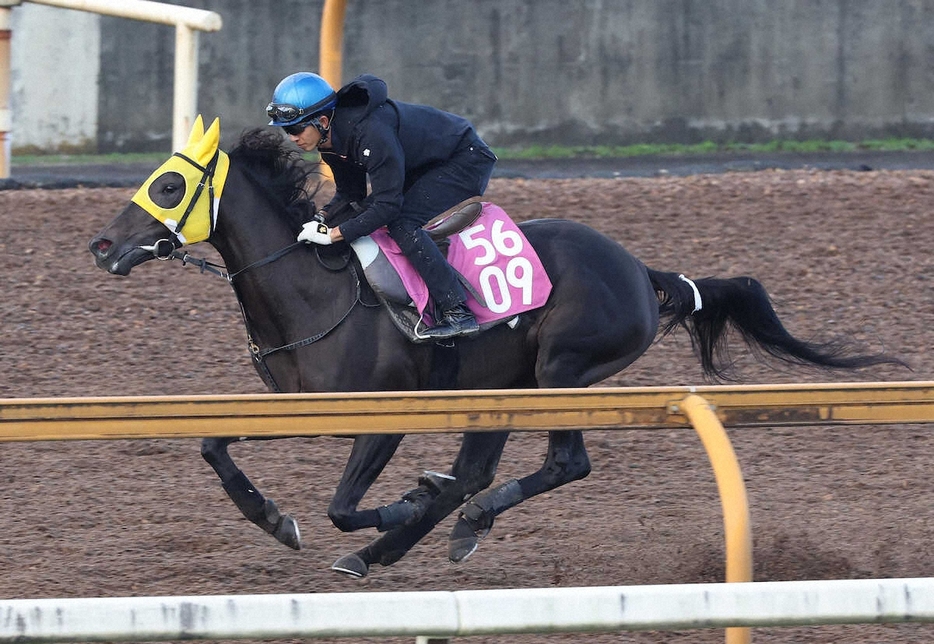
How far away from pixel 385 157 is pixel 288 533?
53.9 inches

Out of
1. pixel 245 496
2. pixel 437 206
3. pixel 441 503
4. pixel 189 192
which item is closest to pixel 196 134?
pixel 189 192

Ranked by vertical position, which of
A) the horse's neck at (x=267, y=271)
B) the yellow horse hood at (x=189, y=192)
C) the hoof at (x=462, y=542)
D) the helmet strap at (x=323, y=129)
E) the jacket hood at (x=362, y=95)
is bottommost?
the hoof at (x=462, y=542)

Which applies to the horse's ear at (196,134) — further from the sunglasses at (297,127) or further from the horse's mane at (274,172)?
the sunglasses at (297,127)

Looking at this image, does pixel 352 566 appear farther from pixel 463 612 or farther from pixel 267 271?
pixel 463 612

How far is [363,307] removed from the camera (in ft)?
16.4

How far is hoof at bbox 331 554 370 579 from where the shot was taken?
15.9ft

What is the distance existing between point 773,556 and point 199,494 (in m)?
2.37

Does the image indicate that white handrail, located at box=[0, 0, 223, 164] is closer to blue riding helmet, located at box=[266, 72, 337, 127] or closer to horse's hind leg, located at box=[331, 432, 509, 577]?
blue riding helmet, located at box=[266, 72, 337, 127]

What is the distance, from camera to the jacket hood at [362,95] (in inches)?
194

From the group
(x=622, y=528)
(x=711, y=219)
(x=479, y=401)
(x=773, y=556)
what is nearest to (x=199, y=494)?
(x=622, y=528)

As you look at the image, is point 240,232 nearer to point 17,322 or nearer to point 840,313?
point 17,322

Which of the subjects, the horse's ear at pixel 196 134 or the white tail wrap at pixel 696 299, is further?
the white tail wrap at pixel 696 299

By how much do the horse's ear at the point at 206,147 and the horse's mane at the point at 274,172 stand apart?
136mm

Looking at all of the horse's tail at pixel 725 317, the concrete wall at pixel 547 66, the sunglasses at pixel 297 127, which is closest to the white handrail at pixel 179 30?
the sunglasses at pixel 297 127
